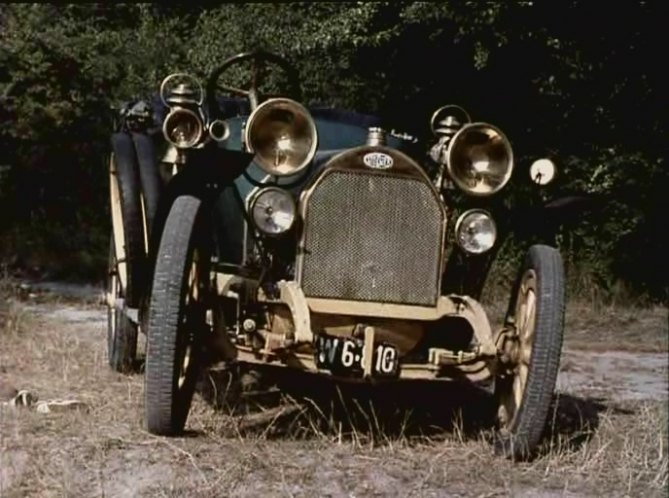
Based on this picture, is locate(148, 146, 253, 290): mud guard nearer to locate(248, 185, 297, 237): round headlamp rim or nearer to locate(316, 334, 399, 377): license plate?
locate(248, 185, 297, 237): round headlamp rim

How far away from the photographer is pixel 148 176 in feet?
23.0

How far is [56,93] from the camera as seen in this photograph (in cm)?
1559

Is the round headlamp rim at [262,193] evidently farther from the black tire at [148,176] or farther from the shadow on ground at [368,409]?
the shadow on ground at [368,409]

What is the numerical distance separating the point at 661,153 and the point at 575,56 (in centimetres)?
134

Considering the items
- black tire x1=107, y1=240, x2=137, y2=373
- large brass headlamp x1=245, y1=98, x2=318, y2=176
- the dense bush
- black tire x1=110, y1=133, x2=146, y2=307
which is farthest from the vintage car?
the dense bush

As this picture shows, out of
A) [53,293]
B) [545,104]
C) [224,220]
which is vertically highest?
[545,104]

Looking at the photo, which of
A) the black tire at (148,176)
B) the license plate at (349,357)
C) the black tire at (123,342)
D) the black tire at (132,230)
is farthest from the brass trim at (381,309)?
the black tire at (123,342)

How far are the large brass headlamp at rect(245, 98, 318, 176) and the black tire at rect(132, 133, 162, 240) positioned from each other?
84 cm

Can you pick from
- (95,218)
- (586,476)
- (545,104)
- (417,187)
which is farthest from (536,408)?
(95,218)

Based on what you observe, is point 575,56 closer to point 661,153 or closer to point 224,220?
point 661,153

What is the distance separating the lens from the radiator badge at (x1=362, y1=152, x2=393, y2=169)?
6.14m

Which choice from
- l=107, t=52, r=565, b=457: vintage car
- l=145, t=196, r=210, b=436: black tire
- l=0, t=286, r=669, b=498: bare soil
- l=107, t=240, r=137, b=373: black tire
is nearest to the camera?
l=0, t=286, r=669, b=498: bare soil

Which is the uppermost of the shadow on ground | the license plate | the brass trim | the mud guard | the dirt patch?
the mud guard

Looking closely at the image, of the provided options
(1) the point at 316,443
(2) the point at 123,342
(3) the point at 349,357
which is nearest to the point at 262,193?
(3) the point at 349,357
